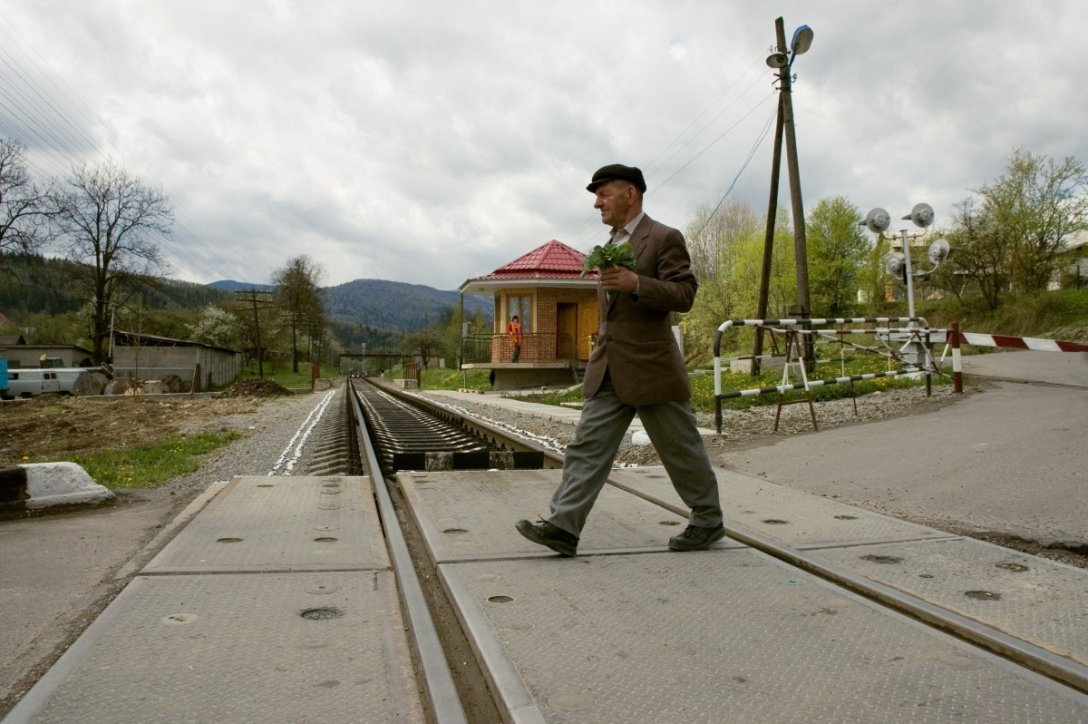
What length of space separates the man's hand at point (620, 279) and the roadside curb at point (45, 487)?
3.95m

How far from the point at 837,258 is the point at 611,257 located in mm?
44128

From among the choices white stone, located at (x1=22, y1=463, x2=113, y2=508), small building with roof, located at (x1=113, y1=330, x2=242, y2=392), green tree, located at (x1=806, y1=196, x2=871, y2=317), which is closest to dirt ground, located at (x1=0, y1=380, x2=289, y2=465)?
white stone, located at (x1=22, y1=463, x2=113, y2=508)

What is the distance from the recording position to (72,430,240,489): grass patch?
22.7 ft

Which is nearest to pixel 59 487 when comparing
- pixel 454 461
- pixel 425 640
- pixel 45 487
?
pixel 45 487

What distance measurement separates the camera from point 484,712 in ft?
6.77

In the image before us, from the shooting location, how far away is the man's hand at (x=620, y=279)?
10.8ft

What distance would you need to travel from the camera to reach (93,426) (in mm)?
14547

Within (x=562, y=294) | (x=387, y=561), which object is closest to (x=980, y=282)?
(x=562, y=294)

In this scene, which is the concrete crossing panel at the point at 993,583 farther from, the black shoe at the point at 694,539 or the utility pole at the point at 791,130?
the utility pole at the point at 791,130

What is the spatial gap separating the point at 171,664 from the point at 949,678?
216 centimetres

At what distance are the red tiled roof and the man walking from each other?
2395cm

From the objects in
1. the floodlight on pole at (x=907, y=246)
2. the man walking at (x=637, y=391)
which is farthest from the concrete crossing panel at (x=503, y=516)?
the floodlight on pole at (x=907, y=246)

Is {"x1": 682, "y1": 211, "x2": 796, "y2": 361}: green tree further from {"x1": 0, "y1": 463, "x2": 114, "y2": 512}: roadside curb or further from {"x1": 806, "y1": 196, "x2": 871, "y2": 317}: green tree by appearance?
{"x1": 0, "y1": 463, "x2": 114, "y2": 512}: roadside curb

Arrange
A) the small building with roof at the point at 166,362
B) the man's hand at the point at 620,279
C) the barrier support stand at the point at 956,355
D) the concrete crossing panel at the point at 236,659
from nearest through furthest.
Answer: the concrete crossing panel at the point at 236,659 < the man's hand at the point at 620,279 < the barrier support stand at the point at 956,355 < the small building with roof at the point at 166,362
